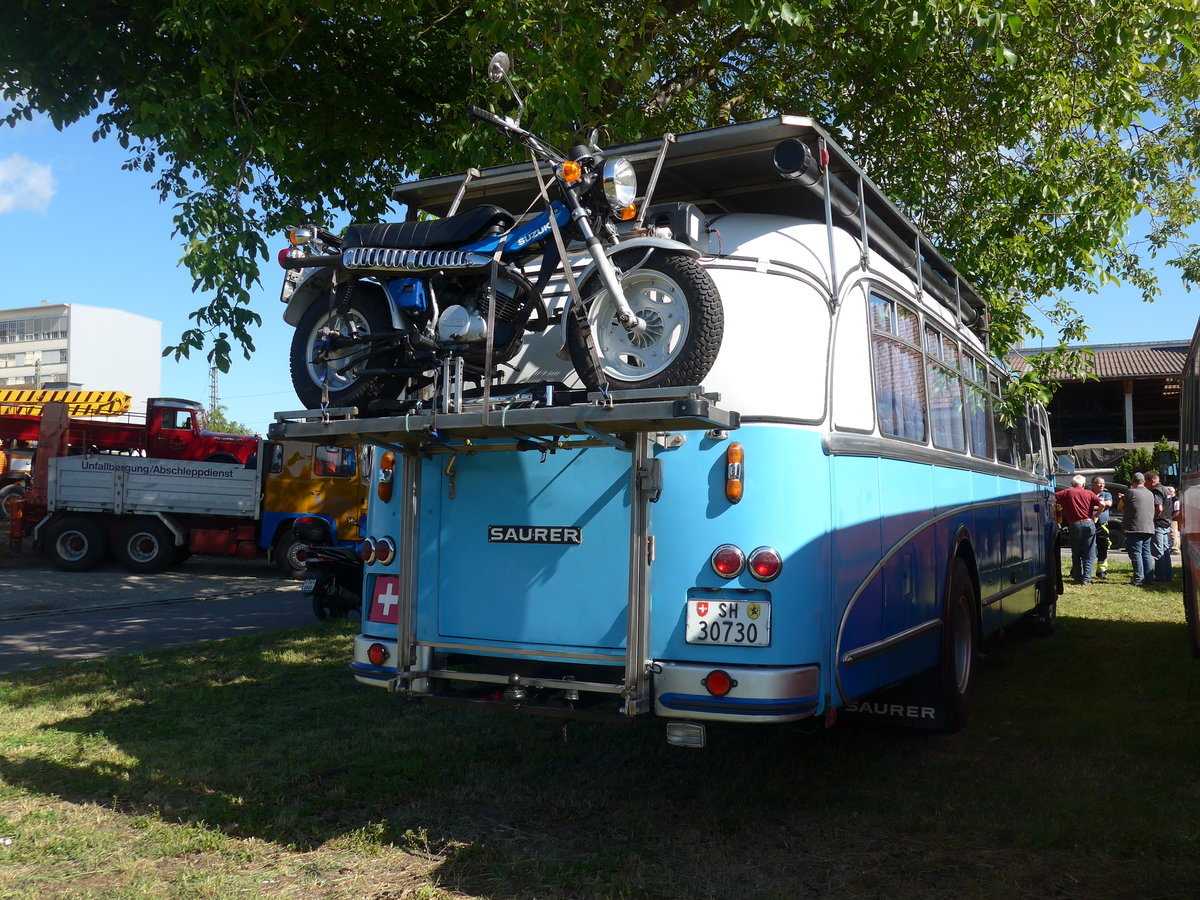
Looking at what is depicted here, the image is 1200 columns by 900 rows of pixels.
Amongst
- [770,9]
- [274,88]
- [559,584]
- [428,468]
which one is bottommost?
[559,584]

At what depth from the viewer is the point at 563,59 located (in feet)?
26.8

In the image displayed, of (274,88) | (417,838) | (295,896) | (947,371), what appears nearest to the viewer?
(295,896)

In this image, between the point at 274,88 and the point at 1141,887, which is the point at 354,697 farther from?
the point at 274,88

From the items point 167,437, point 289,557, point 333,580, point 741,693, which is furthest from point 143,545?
point 741,693

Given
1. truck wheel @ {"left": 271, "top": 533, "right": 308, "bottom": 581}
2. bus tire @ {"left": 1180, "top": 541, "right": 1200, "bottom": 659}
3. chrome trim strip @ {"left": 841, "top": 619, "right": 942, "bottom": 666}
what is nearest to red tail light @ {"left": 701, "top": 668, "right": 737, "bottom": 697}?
chrome trim strip @ {"left": 841, "top": 619, "right": 942, "bottom": 666}

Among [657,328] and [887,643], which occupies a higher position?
[657,328]

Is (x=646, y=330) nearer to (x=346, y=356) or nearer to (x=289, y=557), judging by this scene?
(x=346, y=356)

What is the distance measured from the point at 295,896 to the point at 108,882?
0.78m

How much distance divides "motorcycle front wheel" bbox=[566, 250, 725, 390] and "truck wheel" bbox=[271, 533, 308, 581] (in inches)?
592

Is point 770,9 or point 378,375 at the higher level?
point 770,9

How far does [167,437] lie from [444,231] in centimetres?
2004

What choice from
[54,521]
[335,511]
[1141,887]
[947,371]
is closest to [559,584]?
[1141,887]

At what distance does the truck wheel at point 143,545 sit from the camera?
63.5ft

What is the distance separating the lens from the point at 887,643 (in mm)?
5016
